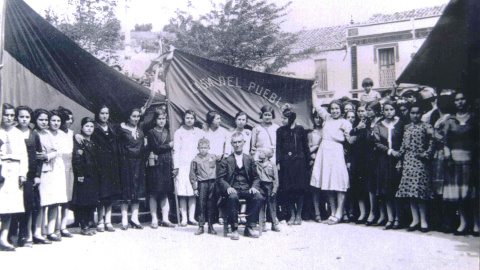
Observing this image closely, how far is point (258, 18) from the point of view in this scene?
17.7 metres

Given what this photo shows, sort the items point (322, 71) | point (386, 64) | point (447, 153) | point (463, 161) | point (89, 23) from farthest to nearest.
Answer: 1. point (322, 71)
2. point (386, 64)
3. point (89, 23)
4. point (447, 153)
5. point (463, 161)

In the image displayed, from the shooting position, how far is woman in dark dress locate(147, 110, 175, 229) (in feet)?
24.7

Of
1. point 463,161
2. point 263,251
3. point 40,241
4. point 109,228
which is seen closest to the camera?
point 263,251

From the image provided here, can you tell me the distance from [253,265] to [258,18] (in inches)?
545

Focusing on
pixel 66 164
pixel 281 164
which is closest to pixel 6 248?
pixel 66 164

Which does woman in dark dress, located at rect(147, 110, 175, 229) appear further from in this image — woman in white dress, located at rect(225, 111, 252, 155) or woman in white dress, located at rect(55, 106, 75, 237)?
woman in white dress, located at rect(55, 106, 75, 237)

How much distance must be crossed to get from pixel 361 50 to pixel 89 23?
1275 centimetres

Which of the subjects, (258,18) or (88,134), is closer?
(88,134)

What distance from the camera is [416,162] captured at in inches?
257

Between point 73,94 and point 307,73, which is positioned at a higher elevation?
point 307,73

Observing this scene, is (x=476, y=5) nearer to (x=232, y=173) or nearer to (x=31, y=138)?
(x=232, y=173)

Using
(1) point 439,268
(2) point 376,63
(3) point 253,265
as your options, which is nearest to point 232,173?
(3) point 253,265

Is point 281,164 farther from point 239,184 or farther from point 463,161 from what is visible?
point 463,161

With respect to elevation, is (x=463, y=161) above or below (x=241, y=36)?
below
